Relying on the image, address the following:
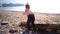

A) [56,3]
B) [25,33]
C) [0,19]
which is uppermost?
[56,3]

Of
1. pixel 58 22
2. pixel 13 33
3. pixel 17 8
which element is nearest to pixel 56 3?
pixel 58 22

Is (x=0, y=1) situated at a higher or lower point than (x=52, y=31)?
higher

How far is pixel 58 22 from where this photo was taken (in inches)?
37.1

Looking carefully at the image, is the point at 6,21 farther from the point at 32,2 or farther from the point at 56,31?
the point at 56,31

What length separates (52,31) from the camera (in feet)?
3.10

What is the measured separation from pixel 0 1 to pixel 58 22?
1.78 feet

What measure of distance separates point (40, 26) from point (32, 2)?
0.22m

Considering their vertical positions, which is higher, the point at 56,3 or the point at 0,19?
the point at 56,3

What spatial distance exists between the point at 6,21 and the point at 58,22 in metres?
0.45

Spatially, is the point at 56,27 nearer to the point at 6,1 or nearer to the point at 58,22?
the point at 58,22

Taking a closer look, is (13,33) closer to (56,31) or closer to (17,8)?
(17,8)

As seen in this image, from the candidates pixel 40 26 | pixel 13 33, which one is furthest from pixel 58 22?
pixel 13 33

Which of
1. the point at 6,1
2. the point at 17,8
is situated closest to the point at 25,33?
the point at 17,8

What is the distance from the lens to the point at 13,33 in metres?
0.92
